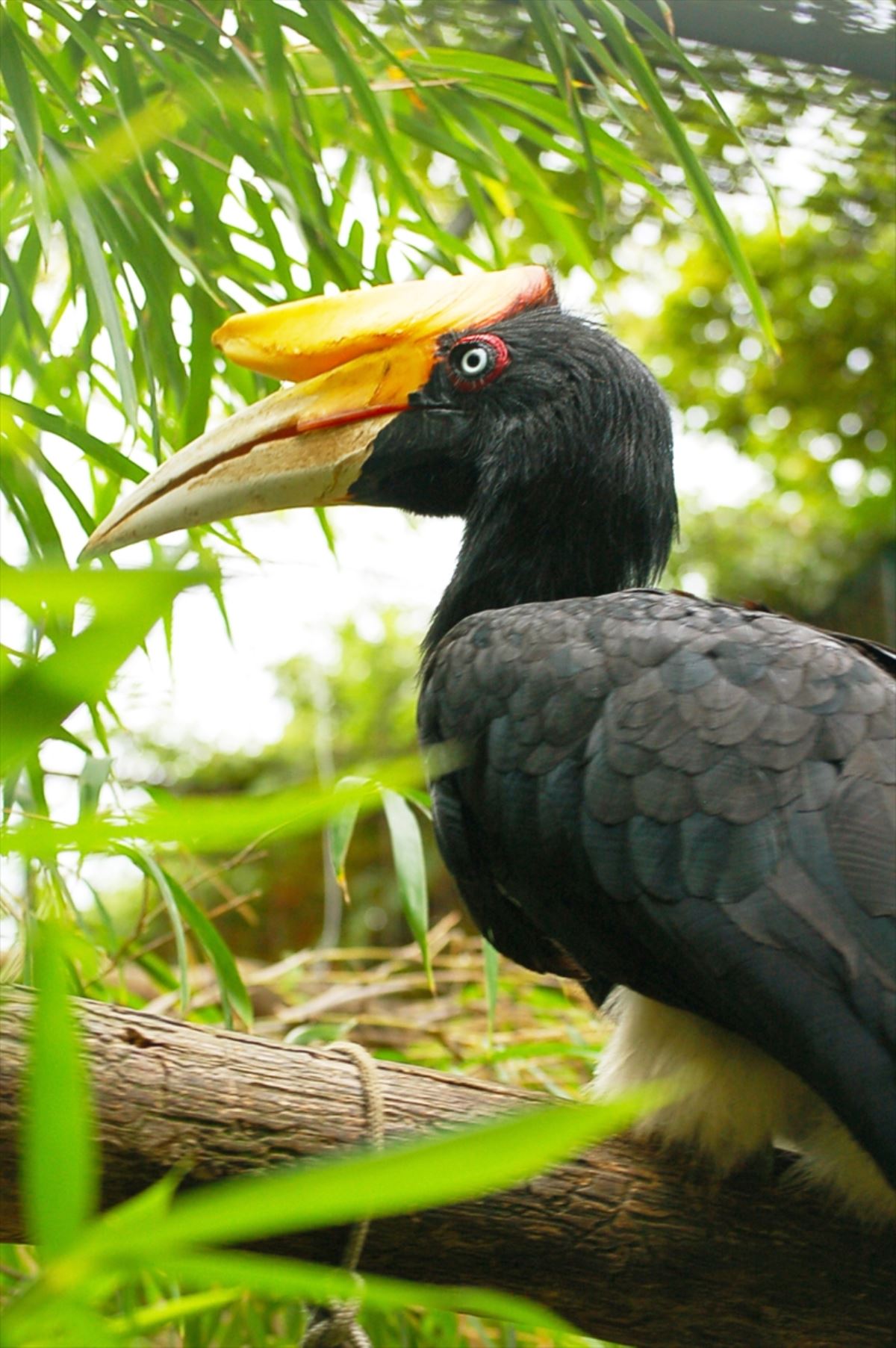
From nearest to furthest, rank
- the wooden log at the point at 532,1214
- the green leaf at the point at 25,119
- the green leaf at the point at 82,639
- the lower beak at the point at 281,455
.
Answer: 1. the green leaf at the point at 82,639
2. the wooden log at the point at 532,1214
3. the green leaf at the point at 25,119
4. the lower beak at the point at 281,455

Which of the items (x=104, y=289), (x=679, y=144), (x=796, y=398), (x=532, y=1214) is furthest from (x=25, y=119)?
(x=796, y=398)

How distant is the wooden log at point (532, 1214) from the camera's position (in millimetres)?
1192

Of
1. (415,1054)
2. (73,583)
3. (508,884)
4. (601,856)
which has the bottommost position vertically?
(415,1054)

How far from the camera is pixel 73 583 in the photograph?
46cm

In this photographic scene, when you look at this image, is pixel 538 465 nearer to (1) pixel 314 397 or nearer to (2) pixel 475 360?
(2) pixel 475 360

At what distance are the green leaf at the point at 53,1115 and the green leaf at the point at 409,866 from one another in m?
1.32

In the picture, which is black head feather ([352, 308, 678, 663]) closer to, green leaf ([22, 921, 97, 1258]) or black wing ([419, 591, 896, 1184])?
black wing ([419, 591, 896, 1184])

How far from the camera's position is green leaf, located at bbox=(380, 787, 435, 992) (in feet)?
6.12

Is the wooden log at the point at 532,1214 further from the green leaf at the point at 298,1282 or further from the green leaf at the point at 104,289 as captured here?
the green leaf at the point at 104,289

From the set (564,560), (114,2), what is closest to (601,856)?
(564,560)

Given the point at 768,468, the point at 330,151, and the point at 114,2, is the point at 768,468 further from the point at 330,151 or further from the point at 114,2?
the point at 114,2

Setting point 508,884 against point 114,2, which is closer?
point 508,884

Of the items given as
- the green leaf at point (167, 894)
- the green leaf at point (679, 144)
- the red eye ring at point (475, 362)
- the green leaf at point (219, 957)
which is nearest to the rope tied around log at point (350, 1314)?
the green leaf at point (167, 894)

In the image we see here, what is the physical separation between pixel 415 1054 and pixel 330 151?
173cm
